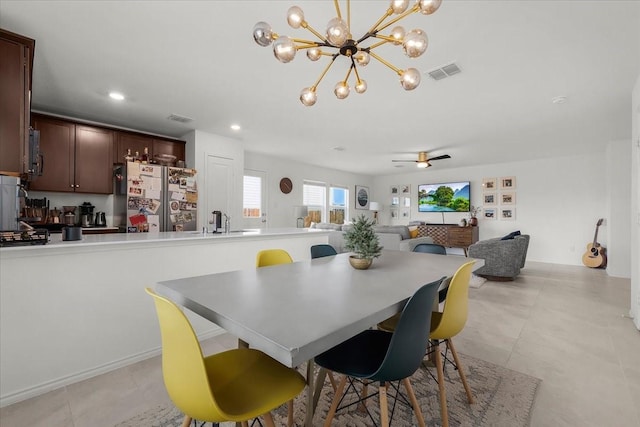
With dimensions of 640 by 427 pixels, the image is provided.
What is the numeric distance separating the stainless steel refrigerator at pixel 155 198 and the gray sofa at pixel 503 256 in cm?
493

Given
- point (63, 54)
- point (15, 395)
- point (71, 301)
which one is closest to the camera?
point (15, 395)

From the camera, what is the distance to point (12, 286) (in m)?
1.73

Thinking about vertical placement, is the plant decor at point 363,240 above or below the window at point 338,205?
below

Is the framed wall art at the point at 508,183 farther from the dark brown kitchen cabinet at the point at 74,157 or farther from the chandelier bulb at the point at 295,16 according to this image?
the dark brown kitchen cabinet at the point at 74,157

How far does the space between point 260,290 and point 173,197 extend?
12.1ft

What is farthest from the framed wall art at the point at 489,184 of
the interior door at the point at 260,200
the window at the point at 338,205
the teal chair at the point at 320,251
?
the teal chair at the point at 320,251

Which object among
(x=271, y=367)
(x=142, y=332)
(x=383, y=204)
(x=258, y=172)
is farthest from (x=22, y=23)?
(x=383, y=204)

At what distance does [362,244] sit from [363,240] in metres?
0.02

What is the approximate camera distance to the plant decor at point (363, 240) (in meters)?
1.69

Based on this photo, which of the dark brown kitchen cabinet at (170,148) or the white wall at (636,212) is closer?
the white wall at (636,212)

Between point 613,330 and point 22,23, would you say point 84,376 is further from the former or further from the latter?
point 613,330

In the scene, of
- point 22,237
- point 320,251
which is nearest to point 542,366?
point 320,251

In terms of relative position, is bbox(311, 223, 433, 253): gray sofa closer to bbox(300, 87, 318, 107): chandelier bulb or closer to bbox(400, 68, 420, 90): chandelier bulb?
bbox(300, 87, 318, 107): chandelier bulb

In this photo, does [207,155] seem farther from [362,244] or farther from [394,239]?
[362,244]
